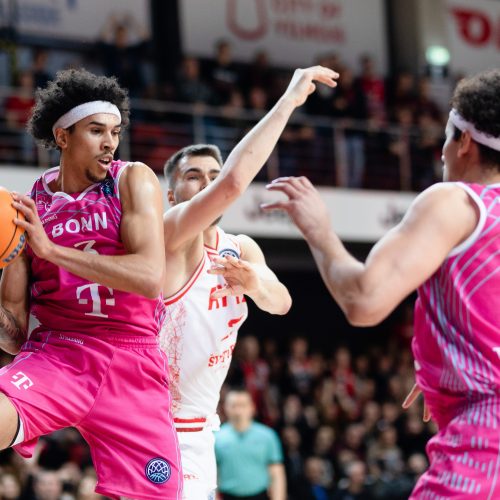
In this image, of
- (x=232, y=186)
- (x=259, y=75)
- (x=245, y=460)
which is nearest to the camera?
(x=232, y=186)

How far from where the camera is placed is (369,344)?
2023 cm

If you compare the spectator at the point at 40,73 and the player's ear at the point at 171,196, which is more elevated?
the spectator at the point at 40,73

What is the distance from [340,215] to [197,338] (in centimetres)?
1079

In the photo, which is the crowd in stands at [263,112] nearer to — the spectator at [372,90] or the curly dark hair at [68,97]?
the spectator at [372,90]

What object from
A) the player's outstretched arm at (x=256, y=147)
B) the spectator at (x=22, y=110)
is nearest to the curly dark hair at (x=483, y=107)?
the player's outstretched arm at (x=256, y=147)

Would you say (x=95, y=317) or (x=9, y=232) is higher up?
(x=9, y=232)

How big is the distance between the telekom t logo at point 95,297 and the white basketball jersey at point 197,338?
755 mm

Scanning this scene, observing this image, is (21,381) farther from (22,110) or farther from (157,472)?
(22,110)

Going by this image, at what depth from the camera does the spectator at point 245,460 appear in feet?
33.3

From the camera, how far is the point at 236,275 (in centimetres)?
502

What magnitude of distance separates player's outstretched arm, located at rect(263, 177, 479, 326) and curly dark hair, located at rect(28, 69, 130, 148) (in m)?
1.93

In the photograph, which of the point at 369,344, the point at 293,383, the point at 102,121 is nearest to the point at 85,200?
the point at 102,121

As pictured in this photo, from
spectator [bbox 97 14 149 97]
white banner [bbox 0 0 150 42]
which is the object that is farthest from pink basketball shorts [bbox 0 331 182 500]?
white banner [bbox 0 0 150 42]

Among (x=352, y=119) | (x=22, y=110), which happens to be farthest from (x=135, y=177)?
(x=352, y=119)
